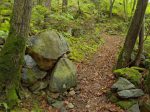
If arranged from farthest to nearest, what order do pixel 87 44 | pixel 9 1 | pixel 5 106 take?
pixel 87 44 → pixel 9 1 → pixel 5 106

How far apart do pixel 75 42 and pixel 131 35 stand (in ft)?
11.3

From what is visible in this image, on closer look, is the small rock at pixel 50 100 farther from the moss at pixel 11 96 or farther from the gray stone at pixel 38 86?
the moss at pixel 11 96

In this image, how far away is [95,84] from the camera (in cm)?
821

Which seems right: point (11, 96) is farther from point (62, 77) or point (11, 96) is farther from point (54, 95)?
point (62, 77)

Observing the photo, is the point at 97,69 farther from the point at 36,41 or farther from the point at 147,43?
the point at 147,43

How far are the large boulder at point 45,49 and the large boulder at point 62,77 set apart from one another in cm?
24

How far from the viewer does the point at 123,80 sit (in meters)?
7.64

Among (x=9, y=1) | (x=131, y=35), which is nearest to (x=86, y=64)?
(x=131, y=35)

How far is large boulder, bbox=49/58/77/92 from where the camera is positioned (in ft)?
24.1

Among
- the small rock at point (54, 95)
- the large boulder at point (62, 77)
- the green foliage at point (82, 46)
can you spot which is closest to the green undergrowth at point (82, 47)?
the green foliage at point (82, 46)

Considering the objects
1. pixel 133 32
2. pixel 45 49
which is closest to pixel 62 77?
pixel 45 49

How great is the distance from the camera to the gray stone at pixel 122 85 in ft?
24.2

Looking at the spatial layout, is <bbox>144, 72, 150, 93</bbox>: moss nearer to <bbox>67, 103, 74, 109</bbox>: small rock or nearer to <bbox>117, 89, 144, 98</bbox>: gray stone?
<bbox>117, 89, 144, 98</bbox>: gray stone

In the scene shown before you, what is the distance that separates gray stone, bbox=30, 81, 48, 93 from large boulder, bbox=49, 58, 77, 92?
0.20 m
